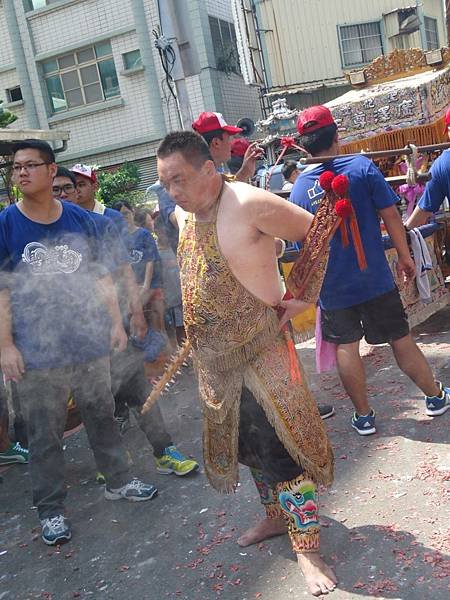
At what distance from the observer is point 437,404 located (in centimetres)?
392

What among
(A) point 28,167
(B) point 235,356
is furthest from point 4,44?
(B) point 235,356

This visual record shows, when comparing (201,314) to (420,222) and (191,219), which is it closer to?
(191,219)

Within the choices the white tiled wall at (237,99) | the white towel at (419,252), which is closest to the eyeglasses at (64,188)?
the white towel at (419,252)

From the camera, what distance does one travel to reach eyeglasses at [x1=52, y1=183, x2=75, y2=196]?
14.4 ft

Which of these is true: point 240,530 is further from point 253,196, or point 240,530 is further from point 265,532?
point 253,196

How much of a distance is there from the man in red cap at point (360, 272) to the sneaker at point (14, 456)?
2.31 metres

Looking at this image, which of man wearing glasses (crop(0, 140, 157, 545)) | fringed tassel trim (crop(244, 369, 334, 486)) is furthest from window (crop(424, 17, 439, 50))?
fringed tassel trim (crop(244, 369, 334, 486))

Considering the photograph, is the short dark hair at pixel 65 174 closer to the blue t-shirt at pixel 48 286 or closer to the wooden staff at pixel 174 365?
the blue t-shirt at pixel 48 286

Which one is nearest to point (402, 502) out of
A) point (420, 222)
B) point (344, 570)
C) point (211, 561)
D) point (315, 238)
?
point (344, 570)

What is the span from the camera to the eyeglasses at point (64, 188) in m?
4.39

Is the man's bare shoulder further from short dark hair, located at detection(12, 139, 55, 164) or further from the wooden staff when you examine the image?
short dark hair, located at detection(12, 139, 55, 164)

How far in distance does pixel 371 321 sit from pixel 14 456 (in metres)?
2.64

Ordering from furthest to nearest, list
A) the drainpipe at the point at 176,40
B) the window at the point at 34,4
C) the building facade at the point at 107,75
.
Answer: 1. the window at the point at 34,4
2. the building facade at the point at 107,75
3. the drainpipe at the point at 176,40

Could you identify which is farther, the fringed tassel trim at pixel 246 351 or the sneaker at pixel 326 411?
the sneaker at pixel 326 411
